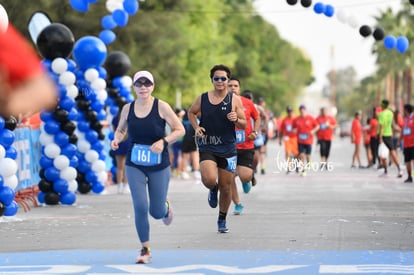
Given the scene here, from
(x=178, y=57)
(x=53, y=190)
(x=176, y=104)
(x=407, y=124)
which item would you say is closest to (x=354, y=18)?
(x=407, y=124)

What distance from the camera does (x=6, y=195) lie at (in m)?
14.0

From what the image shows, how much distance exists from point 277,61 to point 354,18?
248 feet

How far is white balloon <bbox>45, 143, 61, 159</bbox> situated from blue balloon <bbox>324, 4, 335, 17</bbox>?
7.48 m

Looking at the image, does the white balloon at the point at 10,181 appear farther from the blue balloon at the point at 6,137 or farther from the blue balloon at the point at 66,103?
the blue balloon at the point at 66,103

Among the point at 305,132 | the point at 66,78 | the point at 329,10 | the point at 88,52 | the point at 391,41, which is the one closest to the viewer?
the point at 66,78

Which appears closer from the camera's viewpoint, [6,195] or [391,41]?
[6,195]

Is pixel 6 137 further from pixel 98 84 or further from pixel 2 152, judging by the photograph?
pixel 98 84

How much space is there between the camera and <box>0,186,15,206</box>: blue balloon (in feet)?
45.9

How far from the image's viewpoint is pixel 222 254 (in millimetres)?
9984

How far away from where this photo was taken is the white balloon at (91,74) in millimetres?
18594

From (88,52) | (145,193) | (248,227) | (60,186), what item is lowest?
(248,227)

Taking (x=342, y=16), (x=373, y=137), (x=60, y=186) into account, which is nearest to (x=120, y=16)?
(x=342, y=16)

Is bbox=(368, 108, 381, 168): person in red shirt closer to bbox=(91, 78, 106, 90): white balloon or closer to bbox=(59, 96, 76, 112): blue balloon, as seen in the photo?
bbox=(91, 78, 106, 90): white balloon

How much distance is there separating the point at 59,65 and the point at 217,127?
559cm
